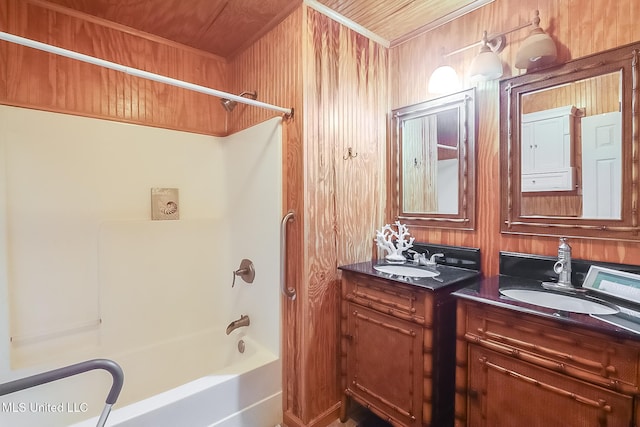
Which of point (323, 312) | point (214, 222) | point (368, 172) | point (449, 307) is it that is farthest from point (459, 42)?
point (214, 222)

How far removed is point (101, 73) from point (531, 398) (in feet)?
8.96

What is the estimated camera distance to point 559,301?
132 centimetres

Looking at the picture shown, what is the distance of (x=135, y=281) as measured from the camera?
205 cm

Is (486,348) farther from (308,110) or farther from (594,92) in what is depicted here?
(308,110)

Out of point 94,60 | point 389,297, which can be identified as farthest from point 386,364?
point 94,60

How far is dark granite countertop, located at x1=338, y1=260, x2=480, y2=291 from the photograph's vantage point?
1431mm

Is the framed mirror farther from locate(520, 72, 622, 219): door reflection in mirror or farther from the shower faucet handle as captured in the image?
the shower faucet handle

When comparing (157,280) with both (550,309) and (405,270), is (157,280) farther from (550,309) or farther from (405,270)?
(550,309)

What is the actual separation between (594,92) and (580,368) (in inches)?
46.4

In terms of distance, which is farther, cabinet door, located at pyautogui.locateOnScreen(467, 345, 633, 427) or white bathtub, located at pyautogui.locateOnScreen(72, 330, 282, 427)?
white bathtub, located at pyautogui.locateOnScreen(72, 330, 282, 427)

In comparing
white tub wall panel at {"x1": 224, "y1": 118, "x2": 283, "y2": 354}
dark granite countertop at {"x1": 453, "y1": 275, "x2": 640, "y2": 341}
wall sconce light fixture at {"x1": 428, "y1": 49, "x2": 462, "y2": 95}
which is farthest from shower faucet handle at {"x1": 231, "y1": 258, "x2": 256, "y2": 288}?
wall sconce light fixture at {"x1": 428, "y1": 49, "x2": 462, "y2": 95}

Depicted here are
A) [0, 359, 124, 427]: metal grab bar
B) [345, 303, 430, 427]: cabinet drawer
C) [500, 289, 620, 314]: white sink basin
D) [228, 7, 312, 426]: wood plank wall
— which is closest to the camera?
[0, 359, 124, 427]: metal grab bar

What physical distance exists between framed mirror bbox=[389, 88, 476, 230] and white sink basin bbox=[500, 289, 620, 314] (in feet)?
1.63

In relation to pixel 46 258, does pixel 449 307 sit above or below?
below
